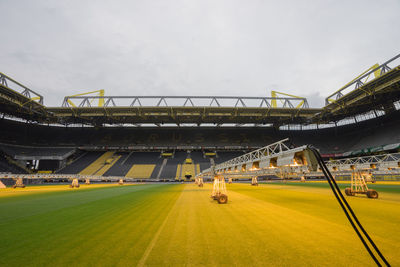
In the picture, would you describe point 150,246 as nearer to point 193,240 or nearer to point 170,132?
point 193,240

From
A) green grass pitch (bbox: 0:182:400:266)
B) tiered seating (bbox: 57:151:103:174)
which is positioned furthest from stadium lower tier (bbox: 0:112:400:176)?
green grass pitch (bbox: 0:182:400:266)

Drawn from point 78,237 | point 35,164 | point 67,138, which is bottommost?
point 78,237

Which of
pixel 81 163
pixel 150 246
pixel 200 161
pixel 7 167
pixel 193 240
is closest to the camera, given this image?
pixel 150 246

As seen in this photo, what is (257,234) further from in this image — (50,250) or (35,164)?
(35,164)

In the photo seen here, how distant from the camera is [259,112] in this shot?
52.2 m

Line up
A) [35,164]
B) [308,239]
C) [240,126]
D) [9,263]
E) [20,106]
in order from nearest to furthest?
1. [9,263]
2. [308,239]
3. [20,106]
4. [35,164]
5. [240,126]

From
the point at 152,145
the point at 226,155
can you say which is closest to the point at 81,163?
the point at 152,145

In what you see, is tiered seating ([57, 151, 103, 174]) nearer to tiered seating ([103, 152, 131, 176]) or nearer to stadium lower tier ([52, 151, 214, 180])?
stadium lower tier ([52, 151, 214, 180])

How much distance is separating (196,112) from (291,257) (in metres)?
48.4

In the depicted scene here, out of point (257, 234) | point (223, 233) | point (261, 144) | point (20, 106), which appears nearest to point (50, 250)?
point (223, 233)

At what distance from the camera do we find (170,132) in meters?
69.7

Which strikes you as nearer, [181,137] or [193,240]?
[193,240]

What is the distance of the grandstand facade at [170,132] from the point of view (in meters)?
44.9

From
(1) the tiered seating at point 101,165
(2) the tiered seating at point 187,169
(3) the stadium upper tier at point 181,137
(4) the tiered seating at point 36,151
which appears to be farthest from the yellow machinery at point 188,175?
(4) the tiered seating at point 36,151
